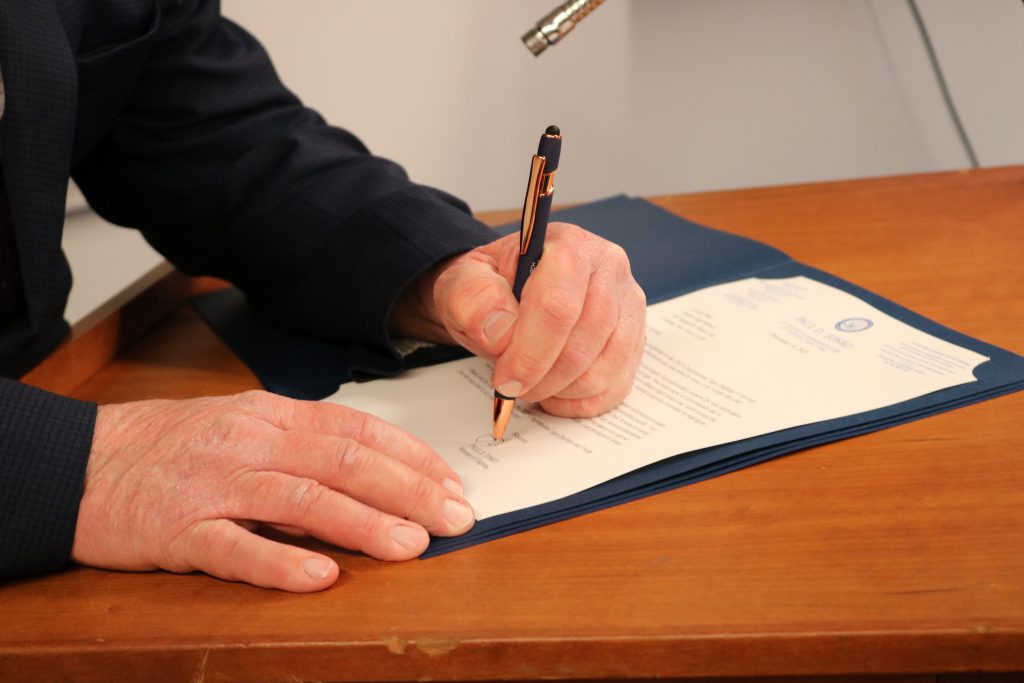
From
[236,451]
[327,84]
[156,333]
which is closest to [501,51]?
[327,84]

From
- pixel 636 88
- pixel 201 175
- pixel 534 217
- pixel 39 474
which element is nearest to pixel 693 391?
pixel 534 217

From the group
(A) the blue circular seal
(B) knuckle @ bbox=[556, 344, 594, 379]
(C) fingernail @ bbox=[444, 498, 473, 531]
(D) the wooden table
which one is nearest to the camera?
(D) the wooden table

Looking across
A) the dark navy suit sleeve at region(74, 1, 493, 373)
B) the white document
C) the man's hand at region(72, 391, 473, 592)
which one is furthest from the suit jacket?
the man's hand at region(72, 391, 473, 592)

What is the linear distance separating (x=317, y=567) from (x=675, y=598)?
0.19 metres

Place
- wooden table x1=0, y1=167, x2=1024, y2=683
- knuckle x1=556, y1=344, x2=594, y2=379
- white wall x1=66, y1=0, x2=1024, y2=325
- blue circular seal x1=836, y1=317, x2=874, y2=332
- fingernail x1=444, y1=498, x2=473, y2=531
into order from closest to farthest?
wooden table x1=0, y1=167, x2=1024, y2=683, fingernail x1=444, y1=498, x2=473, y2=531, knuckle x1=556, y1=344, x2=594, y2=379, blue circular seal x1=836, y1=317, x2=874, y2=332, white wall x1=66, y1=0, x2=1024, y2=325

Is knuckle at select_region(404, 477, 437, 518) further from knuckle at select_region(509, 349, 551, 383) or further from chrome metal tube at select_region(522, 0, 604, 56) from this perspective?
chrome metal tube at select_region(522, 0, 604, 56)

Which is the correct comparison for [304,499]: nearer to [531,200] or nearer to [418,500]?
[418,500]

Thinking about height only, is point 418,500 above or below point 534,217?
below

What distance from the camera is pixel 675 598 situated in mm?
483

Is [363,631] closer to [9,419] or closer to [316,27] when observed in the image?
[9,419]

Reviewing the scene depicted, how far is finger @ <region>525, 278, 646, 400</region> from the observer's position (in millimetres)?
678

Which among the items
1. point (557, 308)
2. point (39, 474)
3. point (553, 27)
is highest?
point (553, 27)

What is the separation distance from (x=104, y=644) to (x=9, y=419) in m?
0.17

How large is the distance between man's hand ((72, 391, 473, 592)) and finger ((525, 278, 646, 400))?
13cm
